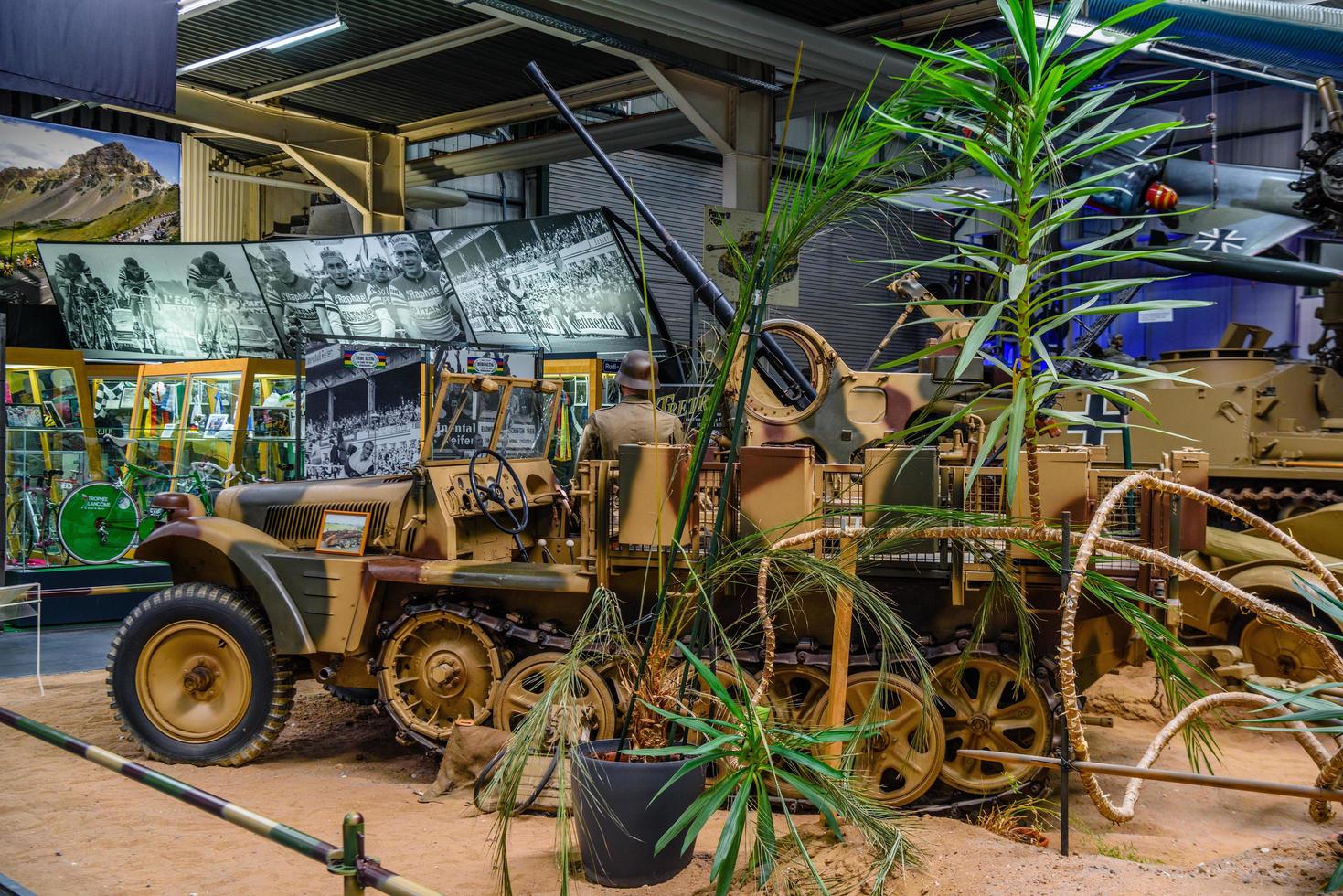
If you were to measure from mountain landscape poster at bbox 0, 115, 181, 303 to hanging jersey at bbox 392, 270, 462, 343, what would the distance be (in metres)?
3.66

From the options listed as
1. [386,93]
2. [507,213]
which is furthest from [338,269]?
[507,213]

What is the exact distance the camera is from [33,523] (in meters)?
9.91

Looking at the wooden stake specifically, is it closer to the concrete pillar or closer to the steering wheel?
the steering wheel

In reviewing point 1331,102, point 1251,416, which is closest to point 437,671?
point 1251,416

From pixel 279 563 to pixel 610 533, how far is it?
1.72 m

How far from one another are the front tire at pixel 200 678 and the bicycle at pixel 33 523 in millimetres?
4476

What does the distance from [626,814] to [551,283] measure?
863 centimetres

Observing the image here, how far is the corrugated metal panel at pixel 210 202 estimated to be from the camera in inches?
674

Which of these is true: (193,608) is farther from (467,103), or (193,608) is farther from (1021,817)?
(467,103)

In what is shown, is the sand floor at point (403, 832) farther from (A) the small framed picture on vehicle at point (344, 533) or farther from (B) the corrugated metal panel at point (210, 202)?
(B) the corrugated metal panel at point (210, 202)

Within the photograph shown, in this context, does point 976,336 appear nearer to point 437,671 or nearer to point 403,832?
point 403,832

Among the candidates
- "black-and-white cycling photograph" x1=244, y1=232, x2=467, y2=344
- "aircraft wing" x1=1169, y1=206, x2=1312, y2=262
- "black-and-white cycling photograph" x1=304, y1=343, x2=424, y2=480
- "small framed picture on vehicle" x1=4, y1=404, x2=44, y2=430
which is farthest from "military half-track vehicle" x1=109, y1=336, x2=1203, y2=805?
"aircraft wing" x1=1169, y1=206, x2=1312, y2=262

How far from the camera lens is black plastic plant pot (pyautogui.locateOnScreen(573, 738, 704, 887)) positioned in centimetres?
399

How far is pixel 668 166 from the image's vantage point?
65.3 ft
